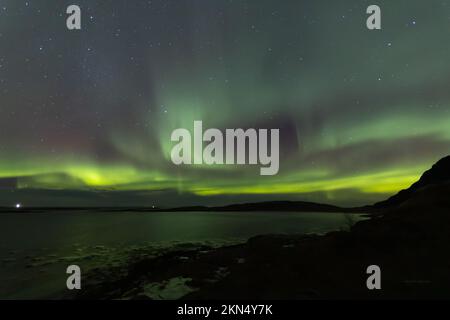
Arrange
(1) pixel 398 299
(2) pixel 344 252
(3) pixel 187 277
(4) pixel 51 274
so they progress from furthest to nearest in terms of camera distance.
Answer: (4) pixel 51 274 < (2) pixel 344 252 < (3) pixel 187 277 < (1) pixel 398 299

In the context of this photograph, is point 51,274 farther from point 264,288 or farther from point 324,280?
point 324,280

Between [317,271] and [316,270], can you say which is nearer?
[317,271]

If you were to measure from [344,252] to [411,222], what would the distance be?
8.16m

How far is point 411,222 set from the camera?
79.7 ft

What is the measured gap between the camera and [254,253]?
24.1 meters

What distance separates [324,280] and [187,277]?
7.84 m

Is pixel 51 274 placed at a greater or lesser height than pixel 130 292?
lesser

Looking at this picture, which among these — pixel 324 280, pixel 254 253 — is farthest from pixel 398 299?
pixel 254 253
